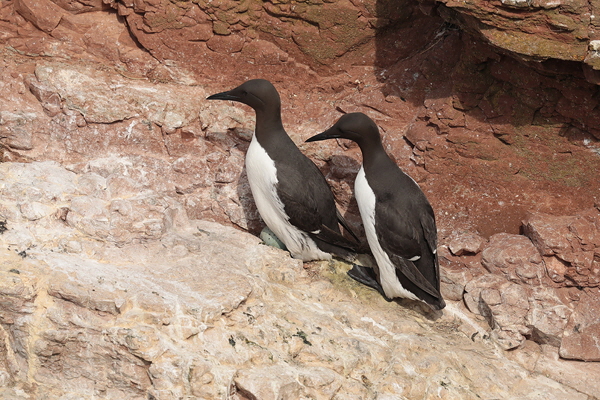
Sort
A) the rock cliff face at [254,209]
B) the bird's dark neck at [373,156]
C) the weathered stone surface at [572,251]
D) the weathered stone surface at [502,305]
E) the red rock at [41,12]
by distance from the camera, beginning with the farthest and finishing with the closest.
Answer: the red rock at [41,12] < the bird's dark neck at [373,156] < the weathered stone surface at [572,251] < the weathered stone surface at [502,305] < the rock cliff face at [254,209]

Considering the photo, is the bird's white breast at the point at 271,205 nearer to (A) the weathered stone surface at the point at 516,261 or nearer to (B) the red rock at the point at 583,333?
(A) the weathered stone surface at the point at 516,261

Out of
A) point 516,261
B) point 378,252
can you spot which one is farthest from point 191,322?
point 516,261

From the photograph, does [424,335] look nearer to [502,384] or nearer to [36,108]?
[502,384]

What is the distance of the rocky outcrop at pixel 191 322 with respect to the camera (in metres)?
4.46

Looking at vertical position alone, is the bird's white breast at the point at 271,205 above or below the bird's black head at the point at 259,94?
below

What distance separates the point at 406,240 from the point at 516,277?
1.13 metres

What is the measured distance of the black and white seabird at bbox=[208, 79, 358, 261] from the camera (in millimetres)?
6043

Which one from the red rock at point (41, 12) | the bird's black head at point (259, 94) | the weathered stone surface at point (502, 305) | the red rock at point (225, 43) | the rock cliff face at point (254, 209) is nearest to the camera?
the rock cliff face at point (254, 209)

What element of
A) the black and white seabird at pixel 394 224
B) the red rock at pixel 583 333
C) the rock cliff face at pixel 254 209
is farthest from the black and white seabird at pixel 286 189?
the red rock at pixel 583 333

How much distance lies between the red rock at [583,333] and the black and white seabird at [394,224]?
1.14m

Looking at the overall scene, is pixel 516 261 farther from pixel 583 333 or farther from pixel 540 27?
pixel 540 27

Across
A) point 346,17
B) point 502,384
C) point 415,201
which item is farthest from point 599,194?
point 346,17

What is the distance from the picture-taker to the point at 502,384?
16.7 feet

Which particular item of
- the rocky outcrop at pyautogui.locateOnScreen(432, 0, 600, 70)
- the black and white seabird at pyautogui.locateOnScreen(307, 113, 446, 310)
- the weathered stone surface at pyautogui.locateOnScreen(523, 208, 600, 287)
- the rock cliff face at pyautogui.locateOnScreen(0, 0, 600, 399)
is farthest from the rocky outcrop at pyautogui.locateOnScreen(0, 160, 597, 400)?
the rocky outcrop at pyautogui.locateOnScreen(432, 0, 600, 70)
